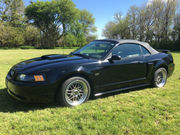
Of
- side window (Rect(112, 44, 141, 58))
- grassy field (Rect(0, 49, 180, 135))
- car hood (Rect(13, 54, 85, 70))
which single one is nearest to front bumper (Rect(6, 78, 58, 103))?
grassy field (Rect(0, 49, 180, 135))

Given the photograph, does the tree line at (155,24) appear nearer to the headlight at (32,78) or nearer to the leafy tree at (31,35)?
the leafy tree at (31,35)

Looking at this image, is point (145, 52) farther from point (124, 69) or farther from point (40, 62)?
point (40, 62)

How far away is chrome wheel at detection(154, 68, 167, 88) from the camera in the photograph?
428 cm

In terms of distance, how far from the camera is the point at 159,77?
14.5 feet

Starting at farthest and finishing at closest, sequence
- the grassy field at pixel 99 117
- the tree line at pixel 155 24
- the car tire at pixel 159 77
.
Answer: the tree line at pixel 155 24
the car tire at pixel 159 77
the grassy field at pixel 99 117

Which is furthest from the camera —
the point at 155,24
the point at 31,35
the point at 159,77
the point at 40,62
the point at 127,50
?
the point at 31,35

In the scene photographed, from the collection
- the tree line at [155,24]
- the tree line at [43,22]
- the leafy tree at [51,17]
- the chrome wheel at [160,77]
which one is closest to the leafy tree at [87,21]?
the tree line at [43,22]

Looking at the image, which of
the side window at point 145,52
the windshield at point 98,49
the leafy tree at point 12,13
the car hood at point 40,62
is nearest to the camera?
the car hood at point 40,62

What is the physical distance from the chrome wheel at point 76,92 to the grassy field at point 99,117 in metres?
0.15

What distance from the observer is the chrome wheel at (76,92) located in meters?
2.98

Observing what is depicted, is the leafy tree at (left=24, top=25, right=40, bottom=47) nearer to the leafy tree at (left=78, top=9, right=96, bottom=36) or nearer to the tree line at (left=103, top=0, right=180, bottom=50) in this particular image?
the leafy tree at (left=78, top=9, right=96, bottom=36)

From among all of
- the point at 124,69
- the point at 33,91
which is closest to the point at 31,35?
the point at 124,69

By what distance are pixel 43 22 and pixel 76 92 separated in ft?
162

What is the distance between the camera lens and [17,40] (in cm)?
4059
